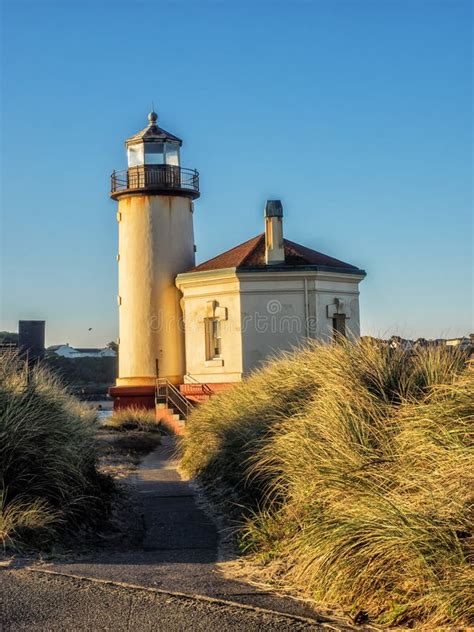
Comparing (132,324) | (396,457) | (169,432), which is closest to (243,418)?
(396,457)

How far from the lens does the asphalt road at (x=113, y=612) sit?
6730mm

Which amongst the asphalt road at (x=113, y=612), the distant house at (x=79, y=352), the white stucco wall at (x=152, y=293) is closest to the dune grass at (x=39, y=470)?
the asphalt road at (x=113, y=612)

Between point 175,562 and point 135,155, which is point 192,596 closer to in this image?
point 175,562

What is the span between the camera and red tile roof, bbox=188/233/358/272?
31078 mm

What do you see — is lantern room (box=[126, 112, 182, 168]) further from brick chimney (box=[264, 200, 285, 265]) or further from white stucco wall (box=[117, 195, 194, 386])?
brick chimney (box=[264, 200, 285, 265])

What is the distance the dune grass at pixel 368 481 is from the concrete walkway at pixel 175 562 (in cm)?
46

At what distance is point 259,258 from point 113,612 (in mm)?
24719

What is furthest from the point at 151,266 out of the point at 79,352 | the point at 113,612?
the point at 79,352

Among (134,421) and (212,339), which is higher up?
(212,339)

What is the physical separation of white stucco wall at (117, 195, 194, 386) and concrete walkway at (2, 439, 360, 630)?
18.1 meters

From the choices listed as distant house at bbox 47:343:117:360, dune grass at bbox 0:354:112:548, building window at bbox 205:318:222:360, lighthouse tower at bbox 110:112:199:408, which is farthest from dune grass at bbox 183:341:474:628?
distant house at bbox 47:343:117:360

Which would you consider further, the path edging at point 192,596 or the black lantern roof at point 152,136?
the black lantern roof at point 152,136

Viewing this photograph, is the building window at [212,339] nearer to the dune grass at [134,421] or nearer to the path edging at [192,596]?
the dune grass at [134,421]

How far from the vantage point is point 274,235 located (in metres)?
31.0
